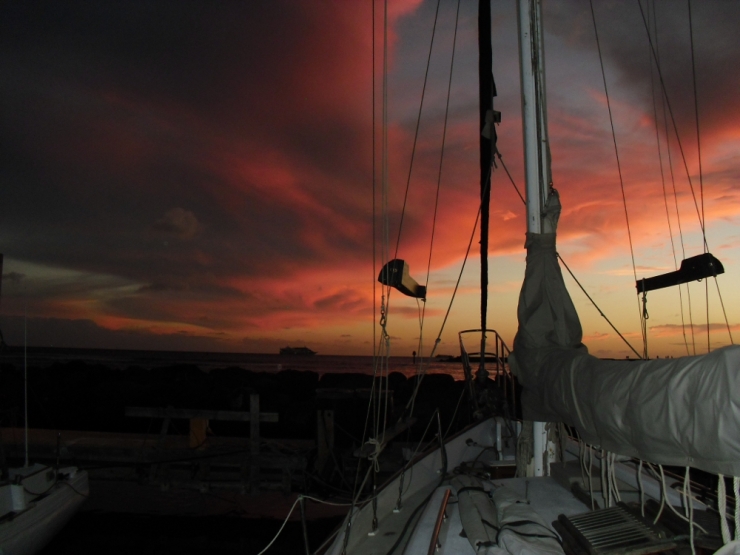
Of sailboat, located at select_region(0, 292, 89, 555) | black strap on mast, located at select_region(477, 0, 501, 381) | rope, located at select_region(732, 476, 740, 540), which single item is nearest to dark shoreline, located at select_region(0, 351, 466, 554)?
sailboat, located at select_region(0, 292, 89, 555)

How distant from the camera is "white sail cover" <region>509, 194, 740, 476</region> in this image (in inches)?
67.7

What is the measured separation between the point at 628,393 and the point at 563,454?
247cm

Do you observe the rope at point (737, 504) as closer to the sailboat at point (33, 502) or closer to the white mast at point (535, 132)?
the white mast at point (535, 132)

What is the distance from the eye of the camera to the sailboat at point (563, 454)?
73.2 inches

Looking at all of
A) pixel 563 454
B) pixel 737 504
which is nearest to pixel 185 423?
pixel 563 454

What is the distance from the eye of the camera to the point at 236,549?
9016 millimetres

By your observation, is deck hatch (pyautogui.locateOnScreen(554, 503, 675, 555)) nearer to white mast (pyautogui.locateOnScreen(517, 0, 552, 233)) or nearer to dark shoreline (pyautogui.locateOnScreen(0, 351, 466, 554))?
white mast (pyautogui.locateOnScreen(517, 0, 552, 233))

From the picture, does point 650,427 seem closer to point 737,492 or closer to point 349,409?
point 737,492

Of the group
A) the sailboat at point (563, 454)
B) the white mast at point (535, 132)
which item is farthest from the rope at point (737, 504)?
the white mast at point (535, 132)

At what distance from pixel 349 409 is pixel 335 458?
650cm

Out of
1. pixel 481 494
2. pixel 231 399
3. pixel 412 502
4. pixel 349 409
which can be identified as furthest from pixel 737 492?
pixel 231 399

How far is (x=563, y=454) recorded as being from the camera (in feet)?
14.3

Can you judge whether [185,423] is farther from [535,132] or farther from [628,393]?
[628,393]

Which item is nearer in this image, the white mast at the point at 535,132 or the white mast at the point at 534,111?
the white mast at the point at 535,132
